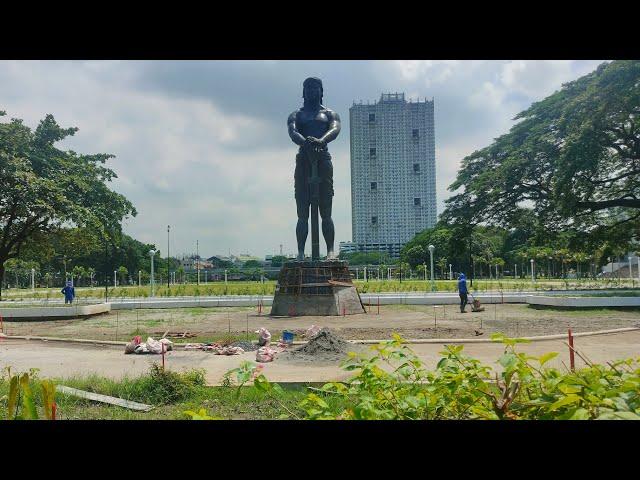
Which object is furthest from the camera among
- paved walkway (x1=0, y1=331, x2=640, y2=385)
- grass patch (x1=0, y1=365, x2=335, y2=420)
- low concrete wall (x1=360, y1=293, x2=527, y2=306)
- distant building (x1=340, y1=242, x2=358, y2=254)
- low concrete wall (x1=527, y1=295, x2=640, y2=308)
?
distant building (x1=340, y1=242, x2=358, y2=254)

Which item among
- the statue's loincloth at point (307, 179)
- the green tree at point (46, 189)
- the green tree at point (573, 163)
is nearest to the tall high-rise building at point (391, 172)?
the green tree at point (573, 163)

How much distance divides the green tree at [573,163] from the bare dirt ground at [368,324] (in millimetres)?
5926

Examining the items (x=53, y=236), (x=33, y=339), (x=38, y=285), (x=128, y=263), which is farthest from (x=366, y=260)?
(x=33, y=339)

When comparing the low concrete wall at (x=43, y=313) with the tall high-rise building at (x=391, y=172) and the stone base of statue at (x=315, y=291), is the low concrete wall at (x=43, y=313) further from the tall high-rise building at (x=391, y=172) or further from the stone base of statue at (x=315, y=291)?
the tall high-rise building at (x=391, y=172)

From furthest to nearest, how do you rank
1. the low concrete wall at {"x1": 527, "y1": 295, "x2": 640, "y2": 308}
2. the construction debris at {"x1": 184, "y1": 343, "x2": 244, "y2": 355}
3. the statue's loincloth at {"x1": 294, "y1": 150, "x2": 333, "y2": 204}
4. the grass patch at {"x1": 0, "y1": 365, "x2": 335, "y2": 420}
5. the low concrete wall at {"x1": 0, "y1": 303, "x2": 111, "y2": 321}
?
the low concrete wall at {"x1": 0, "y1": 303, "x2": 111, "y2": 321} → the statue's loincloth at {"x1": 294, "y1": 150, "x2": 333, "y2": 204} → the low concrete wall at {"x1": 527, "y1": 295, "x2": 640, "y2": 308} → the construction debris at {"x1": 184, "y1": 343, "x2": 244, "y2": 355} → the grass patch at {"x1": 0, "y1": 365, "x2": 335, "y2": 420}

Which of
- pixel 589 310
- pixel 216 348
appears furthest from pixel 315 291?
pixel 589 310

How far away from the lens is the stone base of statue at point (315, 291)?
15.8 meters

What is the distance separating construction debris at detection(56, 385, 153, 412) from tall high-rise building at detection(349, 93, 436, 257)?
8010 centimetres

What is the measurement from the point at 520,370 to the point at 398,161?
3348 inches

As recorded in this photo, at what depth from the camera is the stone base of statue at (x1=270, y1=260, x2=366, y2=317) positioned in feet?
51.8

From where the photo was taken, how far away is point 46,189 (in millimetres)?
18734

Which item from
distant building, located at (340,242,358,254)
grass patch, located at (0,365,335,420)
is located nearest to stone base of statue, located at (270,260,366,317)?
grass patch, located at (0,365,335,420)

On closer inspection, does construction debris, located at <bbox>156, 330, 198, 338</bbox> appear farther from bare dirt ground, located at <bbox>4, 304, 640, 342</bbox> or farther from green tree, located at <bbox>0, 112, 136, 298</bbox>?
green tree, located at <bbox>0, 112, 136, 298</bbox>
